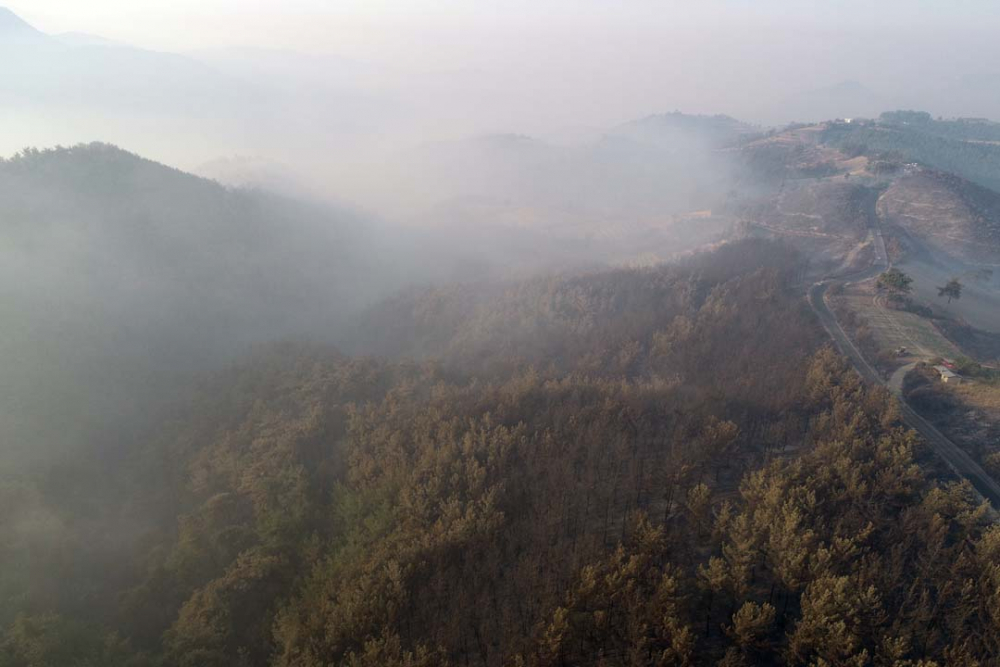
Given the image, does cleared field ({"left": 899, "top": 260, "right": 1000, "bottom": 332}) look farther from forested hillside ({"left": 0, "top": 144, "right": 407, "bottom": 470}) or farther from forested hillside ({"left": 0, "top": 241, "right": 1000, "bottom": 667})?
forested hillside ({"left": 0, "top": 144, "right": 407, "bottom": 470})

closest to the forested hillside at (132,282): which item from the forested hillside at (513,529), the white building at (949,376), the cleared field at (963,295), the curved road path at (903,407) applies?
the forested hillside at (513,529)

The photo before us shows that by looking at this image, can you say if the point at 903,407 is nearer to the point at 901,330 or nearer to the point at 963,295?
the point at 901,330

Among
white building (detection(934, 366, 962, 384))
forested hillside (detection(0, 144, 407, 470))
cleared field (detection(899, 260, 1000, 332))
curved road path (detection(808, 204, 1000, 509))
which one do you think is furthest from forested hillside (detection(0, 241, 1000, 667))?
cleared field (detection(899, 260, 1000, 332))

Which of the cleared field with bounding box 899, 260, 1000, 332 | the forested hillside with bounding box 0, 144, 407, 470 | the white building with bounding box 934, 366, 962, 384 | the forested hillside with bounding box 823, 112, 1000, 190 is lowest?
the cleared field with bounding box 899, 260, 1000, 332

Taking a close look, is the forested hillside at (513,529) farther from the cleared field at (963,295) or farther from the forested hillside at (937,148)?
the forested hillside at (937,148)

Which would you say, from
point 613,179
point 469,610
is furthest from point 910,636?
point 613,179

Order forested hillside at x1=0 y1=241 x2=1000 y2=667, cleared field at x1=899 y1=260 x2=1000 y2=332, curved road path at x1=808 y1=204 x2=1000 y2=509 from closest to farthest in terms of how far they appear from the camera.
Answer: forested hillside at x1=0 y1=241 x2=1000 y2=667 < curved road path at x1=808 y1=204 x2=1000 y2=509 < cleared field at x1=899 y1=260 x2=1000 y2=332
